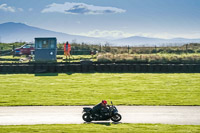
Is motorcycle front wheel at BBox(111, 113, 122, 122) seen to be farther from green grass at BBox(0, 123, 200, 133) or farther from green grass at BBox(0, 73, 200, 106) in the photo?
green grass at BBox(0, 73, 200, 106)

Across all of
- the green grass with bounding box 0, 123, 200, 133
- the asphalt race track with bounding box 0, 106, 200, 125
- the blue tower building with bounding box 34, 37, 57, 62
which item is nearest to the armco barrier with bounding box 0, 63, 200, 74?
the blue tower building with bounding box 34, 37, 57, 62

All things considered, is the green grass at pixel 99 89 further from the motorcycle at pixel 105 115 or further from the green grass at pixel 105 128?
the green grass at pixel 105 128

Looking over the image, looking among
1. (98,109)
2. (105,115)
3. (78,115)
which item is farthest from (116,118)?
(78,115)

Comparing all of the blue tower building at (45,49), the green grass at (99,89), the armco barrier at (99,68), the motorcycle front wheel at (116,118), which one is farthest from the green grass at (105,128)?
the blue tower building at (45,49)

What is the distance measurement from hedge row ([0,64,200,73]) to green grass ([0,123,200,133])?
1973 centimetres

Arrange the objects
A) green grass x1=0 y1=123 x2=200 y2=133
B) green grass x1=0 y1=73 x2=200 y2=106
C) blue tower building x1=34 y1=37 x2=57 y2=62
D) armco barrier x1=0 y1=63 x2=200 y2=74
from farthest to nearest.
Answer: blue tower building x1=34 y1=37 x2=57 y2=62
armco barrier x1=0 y1=63 x2=200 y2=74
green grass x1=0 y1=73 x2=200 y2=106
green grass x1=0 y1=123 x2=200 y2=133

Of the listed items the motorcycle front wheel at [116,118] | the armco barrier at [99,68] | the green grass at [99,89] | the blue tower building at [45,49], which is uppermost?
the blue tower building at [45,49]

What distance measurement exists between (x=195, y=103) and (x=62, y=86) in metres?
10.9

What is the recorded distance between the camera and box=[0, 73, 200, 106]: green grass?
1965cm

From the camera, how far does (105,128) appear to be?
13.3 m

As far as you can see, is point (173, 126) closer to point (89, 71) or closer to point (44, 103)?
point (44, 103)

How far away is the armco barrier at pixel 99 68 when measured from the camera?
33188 millimetres

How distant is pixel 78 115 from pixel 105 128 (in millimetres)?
2970

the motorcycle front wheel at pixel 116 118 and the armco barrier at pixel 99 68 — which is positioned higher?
the armco barrier at pixel 99 68
